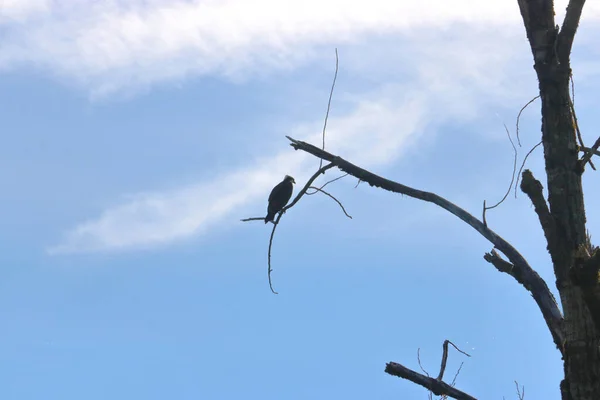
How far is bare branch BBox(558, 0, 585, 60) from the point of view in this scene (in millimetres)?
4887

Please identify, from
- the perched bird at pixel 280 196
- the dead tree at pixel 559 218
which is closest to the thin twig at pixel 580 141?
the dead tree at pixel 559 218

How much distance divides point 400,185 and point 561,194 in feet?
3.52

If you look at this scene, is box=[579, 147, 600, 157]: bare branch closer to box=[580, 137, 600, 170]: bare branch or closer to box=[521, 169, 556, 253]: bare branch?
box=[580, 137, 600, 170]: bare branch

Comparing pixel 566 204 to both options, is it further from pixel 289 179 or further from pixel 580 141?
pixel 289 179

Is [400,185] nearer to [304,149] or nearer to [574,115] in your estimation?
[304,149]

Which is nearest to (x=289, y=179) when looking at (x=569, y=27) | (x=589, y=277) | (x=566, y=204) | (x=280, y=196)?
(x=280, y=196)

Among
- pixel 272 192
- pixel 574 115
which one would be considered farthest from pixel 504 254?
pixel 272 192

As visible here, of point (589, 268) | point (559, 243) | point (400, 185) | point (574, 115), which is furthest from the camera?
point (400, 185)

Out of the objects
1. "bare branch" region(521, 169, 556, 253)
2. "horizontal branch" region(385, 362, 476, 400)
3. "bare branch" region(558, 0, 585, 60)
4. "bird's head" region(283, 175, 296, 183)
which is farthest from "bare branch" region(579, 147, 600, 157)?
"bird's head" region(283, 175, 296, 183)

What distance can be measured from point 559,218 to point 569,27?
→ 1.21 meters

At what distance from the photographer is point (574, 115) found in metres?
4.99

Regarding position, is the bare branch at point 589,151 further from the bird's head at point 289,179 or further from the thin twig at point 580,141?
the bird's head at point 289,179

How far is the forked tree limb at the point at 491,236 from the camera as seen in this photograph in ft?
15.6

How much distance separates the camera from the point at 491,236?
198 inches
